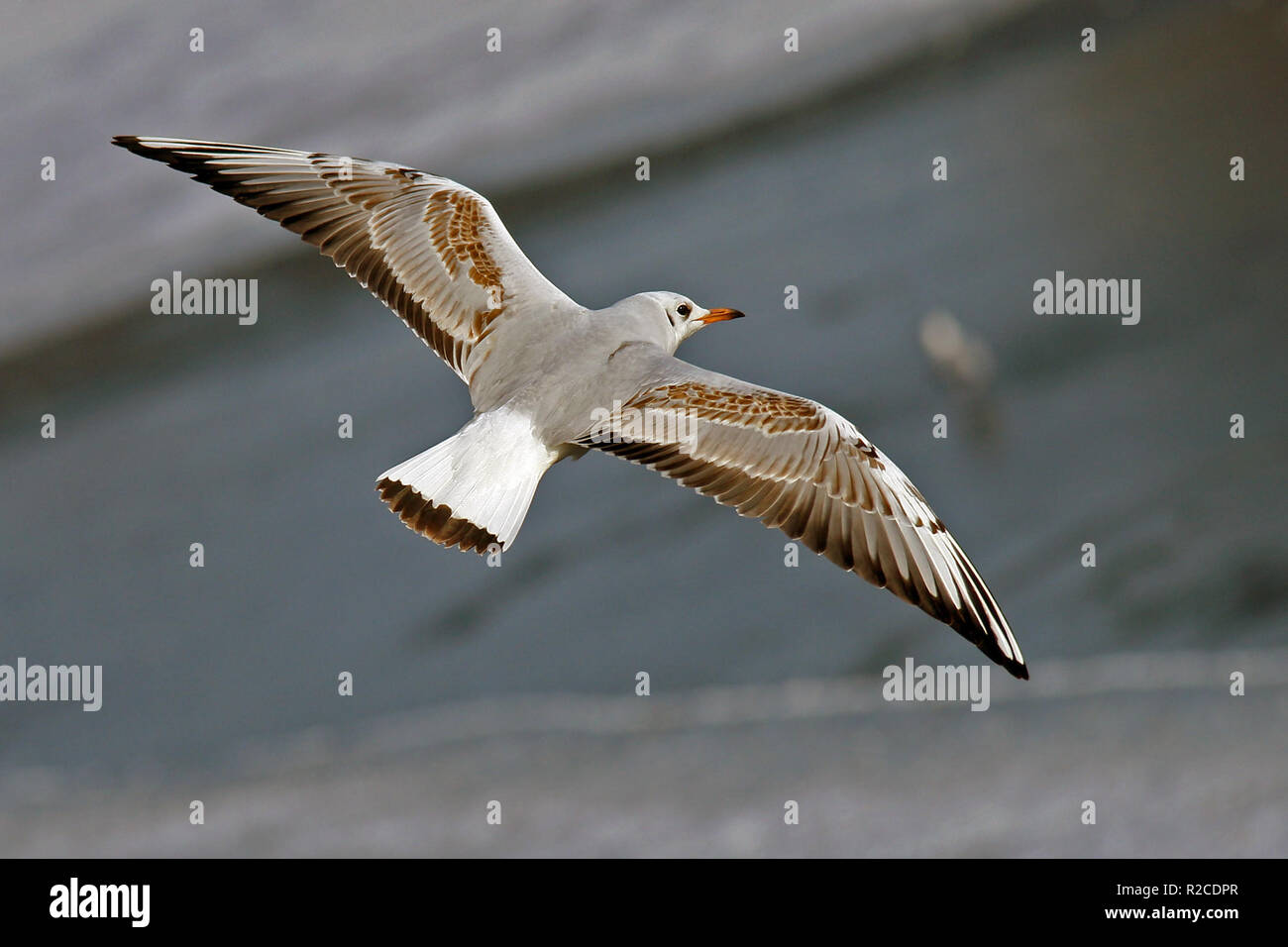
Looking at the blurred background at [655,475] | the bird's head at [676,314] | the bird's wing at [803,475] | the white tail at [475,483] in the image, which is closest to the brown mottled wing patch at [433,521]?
the white tail at [475,483]

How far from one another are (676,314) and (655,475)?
1846 mm

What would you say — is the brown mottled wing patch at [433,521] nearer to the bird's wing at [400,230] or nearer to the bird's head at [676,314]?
the bird's wing at [400,230]

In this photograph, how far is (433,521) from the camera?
6.15 ft

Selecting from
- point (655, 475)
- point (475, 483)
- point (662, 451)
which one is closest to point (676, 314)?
point (662, 451)

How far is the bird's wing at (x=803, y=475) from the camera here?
1948 millimetres

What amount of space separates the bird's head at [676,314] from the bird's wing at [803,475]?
16 cm

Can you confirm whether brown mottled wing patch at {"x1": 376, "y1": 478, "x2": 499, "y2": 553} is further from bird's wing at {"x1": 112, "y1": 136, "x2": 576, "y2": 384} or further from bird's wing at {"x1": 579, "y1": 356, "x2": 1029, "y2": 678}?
bird's wing at {"x1": 112, "y1": 136, "x2": 576, "y2": 384}

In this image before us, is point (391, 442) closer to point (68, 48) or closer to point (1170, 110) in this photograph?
point (68, 48)

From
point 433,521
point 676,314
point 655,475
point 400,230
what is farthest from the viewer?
point 655,475

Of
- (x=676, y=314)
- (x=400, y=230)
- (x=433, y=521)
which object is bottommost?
(x=433, y=521)

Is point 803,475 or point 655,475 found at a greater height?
point 655,475

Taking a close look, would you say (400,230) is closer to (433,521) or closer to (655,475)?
(433,521)

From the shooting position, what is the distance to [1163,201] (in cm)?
489

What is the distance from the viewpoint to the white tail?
188 centimetres
